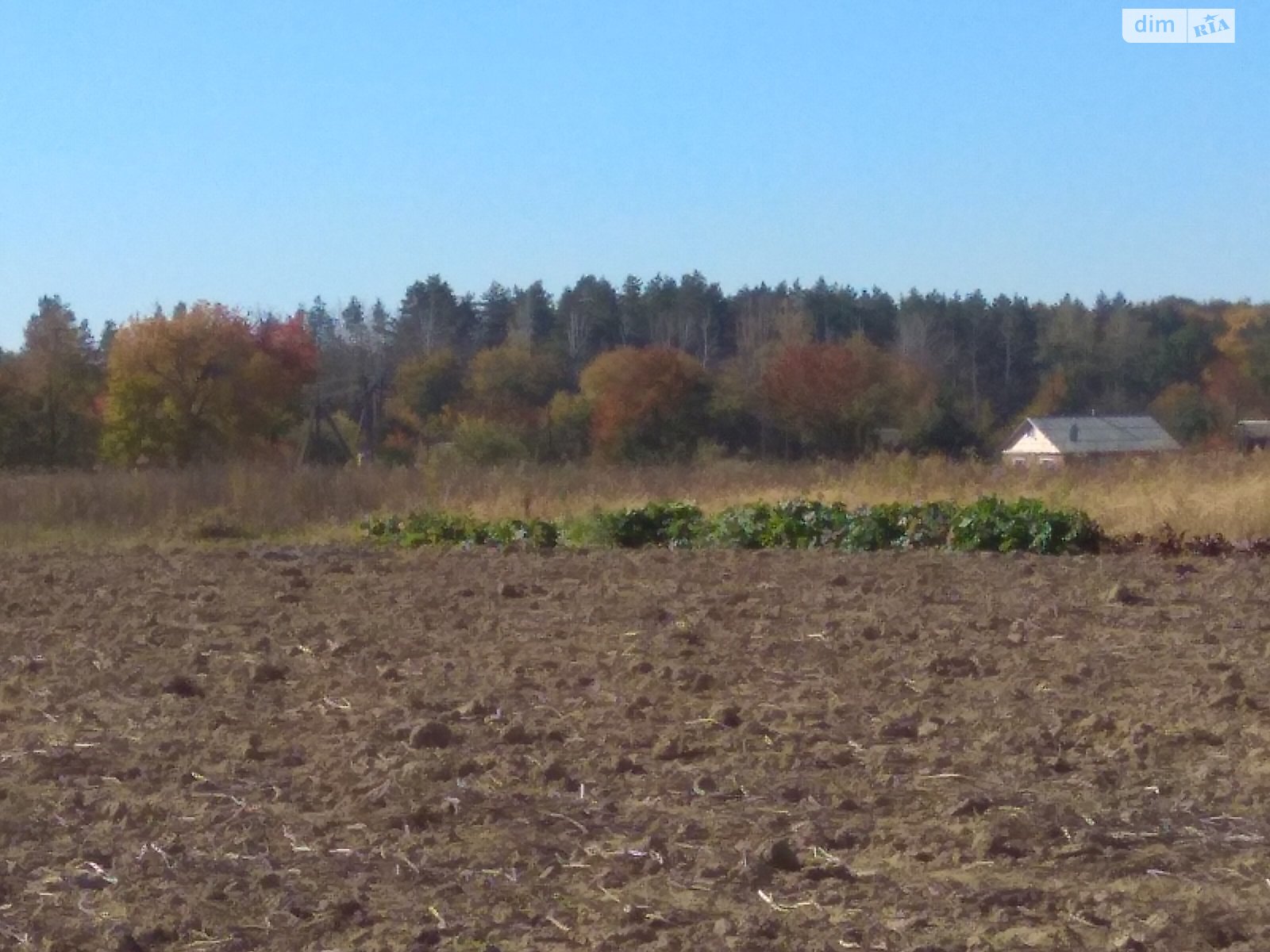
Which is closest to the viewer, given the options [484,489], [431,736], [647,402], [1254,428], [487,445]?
[431,736]

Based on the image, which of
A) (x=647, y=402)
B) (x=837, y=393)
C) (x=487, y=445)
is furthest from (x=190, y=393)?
(x=837, y=393)

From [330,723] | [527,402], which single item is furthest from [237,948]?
[527,402]

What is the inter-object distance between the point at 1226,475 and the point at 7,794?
17153 mm

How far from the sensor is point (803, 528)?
18.2 m

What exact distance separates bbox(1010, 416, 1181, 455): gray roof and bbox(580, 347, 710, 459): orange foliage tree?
8833 millimetres

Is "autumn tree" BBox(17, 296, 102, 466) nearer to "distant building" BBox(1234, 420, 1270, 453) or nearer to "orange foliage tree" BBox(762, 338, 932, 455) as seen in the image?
"orange foliage tree" BBox(762, 338, 932, 455)

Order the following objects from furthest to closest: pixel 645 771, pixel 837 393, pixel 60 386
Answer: pixel 837 393
pixel 60 386
pixel 645 771

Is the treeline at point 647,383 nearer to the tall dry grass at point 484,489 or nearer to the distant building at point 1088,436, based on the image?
the distant building at point 1088,436

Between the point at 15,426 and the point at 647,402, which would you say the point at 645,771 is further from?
the point at 647,402

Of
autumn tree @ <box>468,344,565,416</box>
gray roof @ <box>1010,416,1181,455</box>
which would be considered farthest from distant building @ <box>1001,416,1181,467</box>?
autumn tree @ <box>468,344,565,416</box>

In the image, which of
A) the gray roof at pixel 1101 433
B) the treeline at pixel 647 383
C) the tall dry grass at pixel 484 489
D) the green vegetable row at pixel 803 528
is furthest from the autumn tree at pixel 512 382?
the green vegetable row at pixel 803 528

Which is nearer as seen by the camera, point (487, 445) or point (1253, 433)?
point (487, 445)

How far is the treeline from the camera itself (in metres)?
39.0

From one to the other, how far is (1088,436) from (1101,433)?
0.75 metres
